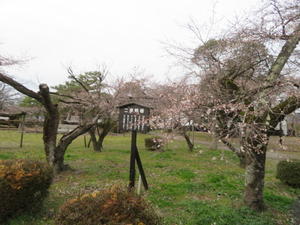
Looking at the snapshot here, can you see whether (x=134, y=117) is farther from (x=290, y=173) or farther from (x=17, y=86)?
(x=290, y=173)

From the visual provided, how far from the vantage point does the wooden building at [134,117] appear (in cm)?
468

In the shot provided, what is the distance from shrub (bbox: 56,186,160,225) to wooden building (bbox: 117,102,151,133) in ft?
7.94

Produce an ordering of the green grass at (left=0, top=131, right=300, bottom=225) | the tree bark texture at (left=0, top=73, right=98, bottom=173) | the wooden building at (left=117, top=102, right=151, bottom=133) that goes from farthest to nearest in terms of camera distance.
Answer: the tree bark texture at (left=0, top=73, right=98, bottom=173) < the wooden building at (left=117, top=102, right=151, bottom=133) < the green grass at (left=0, top=131, right=300, bottom=225)

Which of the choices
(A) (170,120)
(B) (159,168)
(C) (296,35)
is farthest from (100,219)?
(B) (159,168)

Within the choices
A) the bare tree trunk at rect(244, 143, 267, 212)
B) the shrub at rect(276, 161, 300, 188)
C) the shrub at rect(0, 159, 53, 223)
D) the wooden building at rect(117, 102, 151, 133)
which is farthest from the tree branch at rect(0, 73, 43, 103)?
the shrub at rect(276, 161, 300, 188)

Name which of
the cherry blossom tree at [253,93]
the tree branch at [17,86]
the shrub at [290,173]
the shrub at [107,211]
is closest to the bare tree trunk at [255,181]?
the cherry blossom tree at [253,93]

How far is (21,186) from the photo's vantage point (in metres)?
3.11

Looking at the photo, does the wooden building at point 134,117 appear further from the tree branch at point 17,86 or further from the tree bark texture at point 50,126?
the tree branch at point 17,86

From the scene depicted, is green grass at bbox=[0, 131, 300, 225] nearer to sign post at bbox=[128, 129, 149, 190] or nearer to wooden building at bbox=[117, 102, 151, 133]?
sign post at bbox=[128, 129, 149, 190]

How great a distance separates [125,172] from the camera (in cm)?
662

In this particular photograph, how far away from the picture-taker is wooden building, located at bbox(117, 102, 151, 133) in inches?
184

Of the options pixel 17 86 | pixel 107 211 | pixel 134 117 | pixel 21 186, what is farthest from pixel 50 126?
pixel 107 211

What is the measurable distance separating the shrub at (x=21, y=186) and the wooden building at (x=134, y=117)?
1889 mm

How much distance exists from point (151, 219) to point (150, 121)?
8.63 feet
